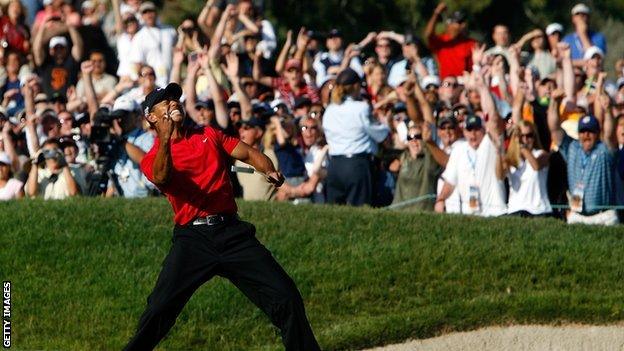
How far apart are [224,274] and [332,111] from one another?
6613mm

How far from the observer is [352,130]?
→ 53.9 feet

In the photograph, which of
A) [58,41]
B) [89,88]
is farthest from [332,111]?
[58,41]

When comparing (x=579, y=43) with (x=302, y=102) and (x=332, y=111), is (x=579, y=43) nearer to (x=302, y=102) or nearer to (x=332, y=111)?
(x=302, y=102)

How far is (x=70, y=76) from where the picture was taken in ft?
66.4

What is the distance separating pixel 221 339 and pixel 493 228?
3179 millimetres

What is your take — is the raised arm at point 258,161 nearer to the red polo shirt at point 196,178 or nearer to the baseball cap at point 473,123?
the red polo shirt at point 196,178

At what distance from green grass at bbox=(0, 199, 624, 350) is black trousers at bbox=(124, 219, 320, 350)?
2070 mm

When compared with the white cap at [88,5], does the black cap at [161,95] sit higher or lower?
lower

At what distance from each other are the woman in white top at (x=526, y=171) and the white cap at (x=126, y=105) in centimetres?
384

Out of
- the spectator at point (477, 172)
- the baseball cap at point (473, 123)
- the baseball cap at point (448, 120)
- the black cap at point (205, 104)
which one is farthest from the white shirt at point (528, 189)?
the black cap at point (205, 104)

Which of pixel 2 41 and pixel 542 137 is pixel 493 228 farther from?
pixel 2 41

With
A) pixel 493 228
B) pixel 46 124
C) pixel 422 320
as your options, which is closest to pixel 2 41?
pixel 46 124

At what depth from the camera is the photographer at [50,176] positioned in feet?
53.2
